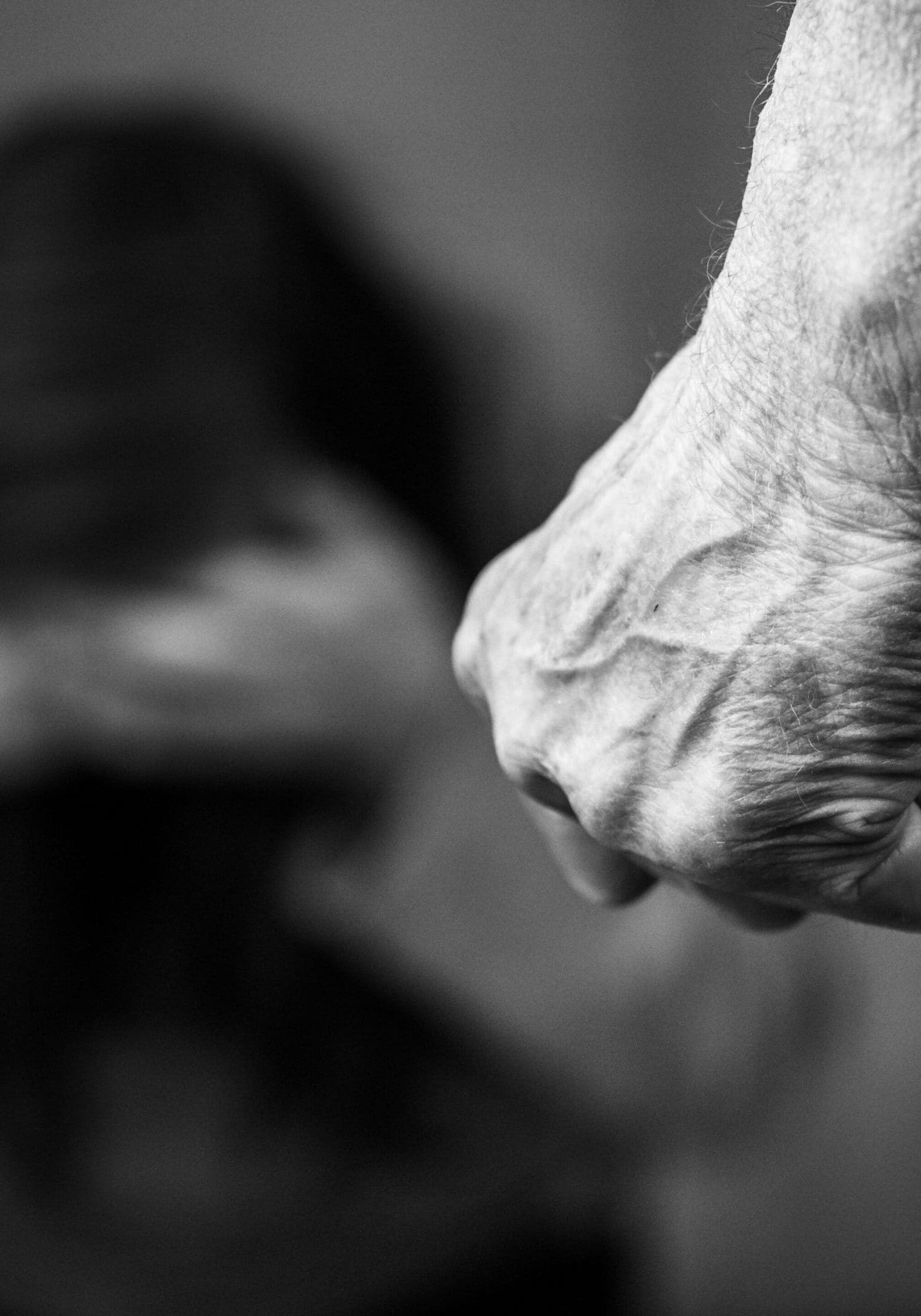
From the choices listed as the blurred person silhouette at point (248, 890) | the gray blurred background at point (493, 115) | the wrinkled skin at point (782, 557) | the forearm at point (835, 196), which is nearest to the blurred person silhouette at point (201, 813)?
the blurred person silhouette at point (248, 890)

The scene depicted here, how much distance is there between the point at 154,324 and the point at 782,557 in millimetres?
1303

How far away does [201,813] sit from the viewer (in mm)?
1724

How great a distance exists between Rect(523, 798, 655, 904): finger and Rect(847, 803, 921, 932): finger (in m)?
0.18

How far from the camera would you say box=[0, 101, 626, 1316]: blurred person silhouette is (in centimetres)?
168

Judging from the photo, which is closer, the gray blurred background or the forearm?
the forearm

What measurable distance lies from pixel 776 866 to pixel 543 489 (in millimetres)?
1523

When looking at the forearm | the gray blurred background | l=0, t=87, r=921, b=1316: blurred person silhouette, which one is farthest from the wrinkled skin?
the gray blurred background

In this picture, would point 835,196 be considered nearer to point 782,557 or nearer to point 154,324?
point 782,557

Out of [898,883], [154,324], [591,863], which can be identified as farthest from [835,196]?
[154,324]

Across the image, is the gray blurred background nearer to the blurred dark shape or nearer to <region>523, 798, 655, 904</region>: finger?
the blurred dark shape

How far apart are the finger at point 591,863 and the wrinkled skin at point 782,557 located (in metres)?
0.09

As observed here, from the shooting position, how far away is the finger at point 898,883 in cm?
64

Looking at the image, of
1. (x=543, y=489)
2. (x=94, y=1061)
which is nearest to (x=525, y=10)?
(x=543, y=489)

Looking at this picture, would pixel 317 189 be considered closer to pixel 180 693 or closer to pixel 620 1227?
pixel 180 693
